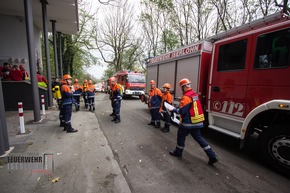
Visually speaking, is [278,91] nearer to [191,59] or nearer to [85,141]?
[191,59]

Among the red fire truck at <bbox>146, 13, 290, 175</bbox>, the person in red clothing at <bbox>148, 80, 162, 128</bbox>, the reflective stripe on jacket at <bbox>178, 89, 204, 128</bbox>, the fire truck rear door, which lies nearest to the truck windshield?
the person in red clothing at <bbox>148, 80, 162, 128</bbox>

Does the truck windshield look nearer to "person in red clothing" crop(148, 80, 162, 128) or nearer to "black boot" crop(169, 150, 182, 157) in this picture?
"person in red clothing" crop(148, 80, 162, 128)

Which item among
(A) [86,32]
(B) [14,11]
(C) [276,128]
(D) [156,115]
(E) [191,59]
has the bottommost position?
(D) [156,115]

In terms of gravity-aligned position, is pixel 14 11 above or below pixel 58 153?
above

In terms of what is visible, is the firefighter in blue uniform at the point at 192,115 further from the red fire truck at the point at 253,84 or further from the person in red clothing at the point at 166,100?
the person in red clothing at the point at 166,100

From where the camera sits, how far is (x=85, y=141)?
4.21 m

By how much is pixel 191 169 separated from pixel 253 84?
2.20 meters

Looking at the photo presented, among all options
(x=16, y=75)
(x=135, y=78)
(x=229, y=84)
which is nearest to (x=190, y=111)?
(x=229, y=84)

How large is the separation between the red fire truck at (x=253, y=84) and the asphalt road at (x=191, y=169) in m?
0.43

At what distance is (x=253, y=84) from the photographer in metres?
3.19

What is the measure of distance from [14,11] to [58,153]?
33.8 feet

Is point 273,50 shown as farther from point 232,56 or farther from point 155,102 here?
point 155,102

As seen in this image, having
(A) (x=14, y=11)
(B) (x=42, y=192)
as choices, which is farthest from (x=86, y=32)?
(B) (x=42, y=192)

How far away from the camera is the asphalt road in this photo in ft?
8.11
